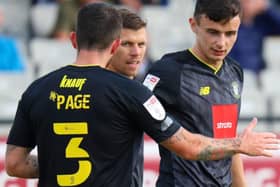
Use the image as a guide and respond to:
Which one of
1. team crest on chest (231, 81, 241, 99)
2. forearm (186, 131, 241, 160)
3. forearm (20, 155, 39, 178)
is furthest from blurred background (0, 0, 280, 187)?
forearm (186, 131, 241, 160)

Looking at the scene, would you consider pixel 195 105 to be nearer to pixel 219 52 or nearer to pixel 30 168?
pixel 219 52

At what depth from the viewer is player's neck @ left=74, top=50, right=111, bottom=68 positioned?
15.3ft

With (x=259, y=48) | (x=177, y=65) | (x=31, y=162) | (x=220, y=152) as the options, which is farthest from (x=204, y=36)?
(x=259, y=48)

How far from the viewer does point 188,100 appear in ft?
18.0

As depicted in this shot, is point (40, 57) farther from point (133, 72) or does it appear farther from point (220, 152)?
point (220, 152)

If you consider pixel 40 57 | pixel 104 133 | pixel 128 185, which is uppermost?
pixel 104 133

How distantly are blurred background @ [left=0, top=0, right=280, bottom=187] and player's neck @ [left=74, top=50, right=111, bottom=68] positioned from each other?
427 cm

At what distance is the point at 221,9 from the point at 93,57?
Answer: 3.40 ft

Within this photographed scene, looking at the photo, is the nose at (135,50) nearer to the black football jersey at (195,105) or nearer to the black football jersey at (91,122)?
the black football jersey at (195,105)

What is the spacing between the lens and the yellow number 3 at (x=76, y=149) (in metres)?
4.67

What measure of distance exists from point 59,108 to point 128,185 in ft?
1.72

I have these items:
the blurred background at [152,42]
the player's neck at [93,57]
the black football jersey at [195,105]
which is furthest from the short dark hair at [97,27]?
the blurred background at [152,42]

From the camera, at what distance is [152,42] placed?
11.6 metres

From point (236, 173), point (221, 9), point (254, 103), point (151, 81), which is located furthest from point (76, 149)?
point (254, 103)
